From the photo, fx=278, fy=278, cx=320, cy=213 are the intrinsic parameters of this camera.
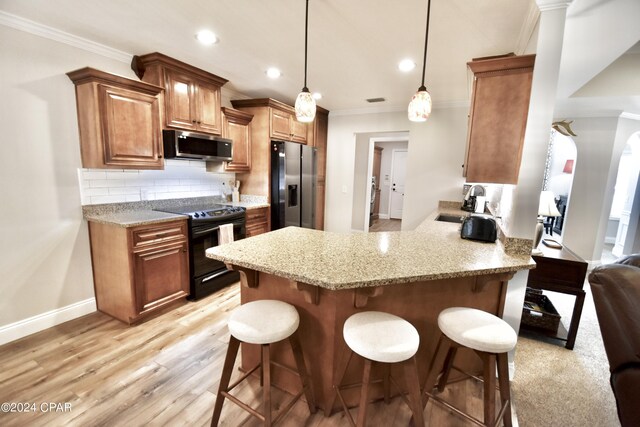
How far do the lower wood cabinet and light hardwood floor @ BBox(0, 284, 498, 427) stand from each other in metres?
1.31

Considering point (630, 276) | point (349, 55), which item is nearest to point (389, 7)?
point (349, 55)

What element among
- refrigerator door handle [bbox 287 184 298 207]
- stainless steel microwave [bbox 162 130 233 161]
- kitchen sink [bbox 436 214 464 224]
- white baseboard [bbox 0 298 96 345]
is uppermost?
stainless steel microwave [bbox 162 130 233 161]

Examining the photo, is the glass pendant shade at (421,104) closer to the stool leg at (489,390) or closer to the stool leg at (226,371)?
the stool leg at (489,390)

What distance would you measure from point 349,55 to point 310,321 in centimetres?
232

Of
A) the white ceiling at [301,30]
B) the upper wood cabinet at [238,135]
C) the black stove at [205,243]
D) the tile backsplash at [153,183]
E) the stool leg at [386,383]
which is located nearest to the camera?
the stool leg at [386,383]

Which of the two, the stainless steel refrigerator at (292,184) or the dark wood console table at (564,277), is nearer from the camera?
the dark wood console table at (564,277)

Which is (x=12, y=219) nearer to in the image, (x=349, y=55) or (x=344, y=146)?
(x=349, y=55)

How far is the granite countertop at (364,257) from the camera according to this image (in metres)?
1.24

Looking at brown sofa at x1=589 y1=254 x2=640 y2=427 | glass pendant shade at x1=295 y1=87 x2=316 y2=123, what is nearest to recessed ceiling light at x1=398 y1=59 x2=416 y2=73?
glass pendant shade at x1=295 y1=87 x2=316 y2=123

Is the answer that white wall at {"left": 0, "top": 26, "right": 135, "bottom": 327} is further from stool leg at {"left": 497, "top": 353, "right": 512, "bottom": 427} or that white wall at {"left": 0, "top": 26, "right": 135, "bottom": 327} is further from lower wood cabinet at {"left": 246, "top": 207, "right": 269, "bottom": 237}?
stool leg at {"left": 497, "top": 353, "right": 512, "bottom": 427}

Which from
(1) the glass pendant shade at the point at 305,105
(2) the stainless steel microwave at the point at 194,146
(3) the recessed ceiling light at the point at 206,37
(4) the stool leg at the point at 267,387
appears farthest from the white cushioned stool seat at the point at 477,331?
(2) the stainless steel microwave at the point at 194,146

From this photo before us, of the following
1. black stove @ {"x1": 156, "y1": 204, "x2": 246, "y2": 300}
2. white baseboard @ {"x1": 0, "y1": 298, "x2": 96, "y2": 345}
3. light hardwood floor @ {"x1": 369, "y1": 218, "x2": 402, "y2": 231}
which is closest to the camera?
white baseboard @ {"x1": 0, "y1": 298, "x2": 96, "y2": 345}

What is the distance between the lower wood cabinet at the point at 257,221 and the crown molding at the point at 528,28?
3.05m

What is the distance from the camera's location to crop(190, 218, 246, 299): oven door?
2811mm
